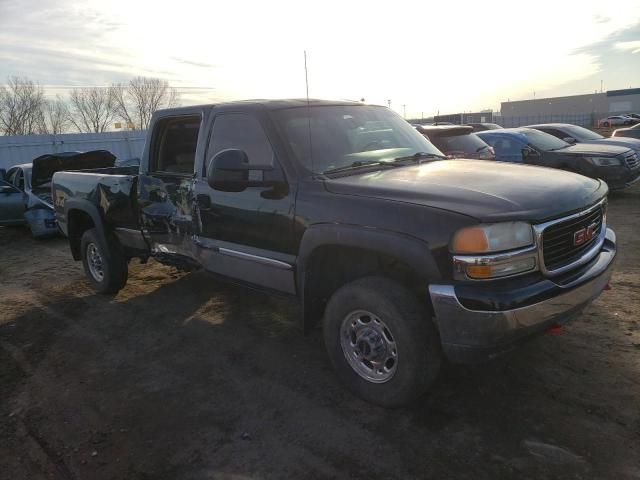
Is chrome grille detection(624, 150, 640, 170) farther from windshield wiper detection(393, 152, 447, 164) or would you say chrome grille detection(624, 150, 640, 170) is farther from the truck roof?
the truck roof

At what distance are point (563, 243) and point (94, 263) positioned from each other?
17.5 ft

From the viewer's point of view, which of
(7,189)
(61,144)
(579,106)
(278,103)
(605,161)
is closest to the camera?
(278,103)

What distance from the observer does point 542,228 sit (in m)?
2.90

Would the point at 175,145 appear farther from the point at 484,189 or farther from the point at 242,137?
the point at 484,189

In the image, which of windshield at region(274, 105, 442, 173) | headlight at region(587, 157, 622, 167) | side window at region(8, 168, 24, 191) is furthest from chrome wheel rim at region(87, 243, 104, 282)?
headlight at region(587, 157, 622, 167)

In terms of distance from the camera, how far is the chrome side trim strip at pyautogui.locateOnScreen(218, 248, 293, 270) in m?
3.77

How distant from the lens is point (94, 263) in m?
6.32

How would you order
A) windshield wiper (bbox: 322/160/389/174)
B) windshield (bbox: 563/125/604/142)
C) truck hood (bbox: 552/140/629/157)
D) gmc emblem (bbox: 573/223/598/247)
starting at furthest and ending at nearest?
windshield (bbox: 563/125/604/142) < truck hood (bbox: 552/140/629/157) < windshield wiper (bbox: 322/160/389/174) < gmc emblem (bbox: 573/223/598/247)

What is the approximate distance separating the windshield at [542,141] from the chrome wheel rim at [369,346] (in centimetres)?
905

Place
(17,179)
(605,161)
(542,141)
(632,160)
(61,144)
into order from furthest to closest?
1. (61,144)
2. (17,179)
3. (542,141)
4. (632,160)
5. (605,161)

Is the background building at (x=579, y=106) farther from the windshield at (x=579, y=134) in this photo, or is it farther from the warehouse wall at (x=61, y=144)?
the windshield at (x=579, y=134)

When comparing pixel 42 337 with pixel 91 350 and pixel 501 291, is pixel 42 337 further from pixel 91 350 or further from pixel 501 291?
pixel 501 291

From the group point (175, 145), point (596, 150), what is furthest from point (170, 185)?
point (596, 150)

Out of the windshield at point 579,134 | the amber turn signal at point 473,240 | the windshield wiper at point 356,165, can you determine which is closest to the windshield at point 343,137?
the windshield wiper at point 356,165
